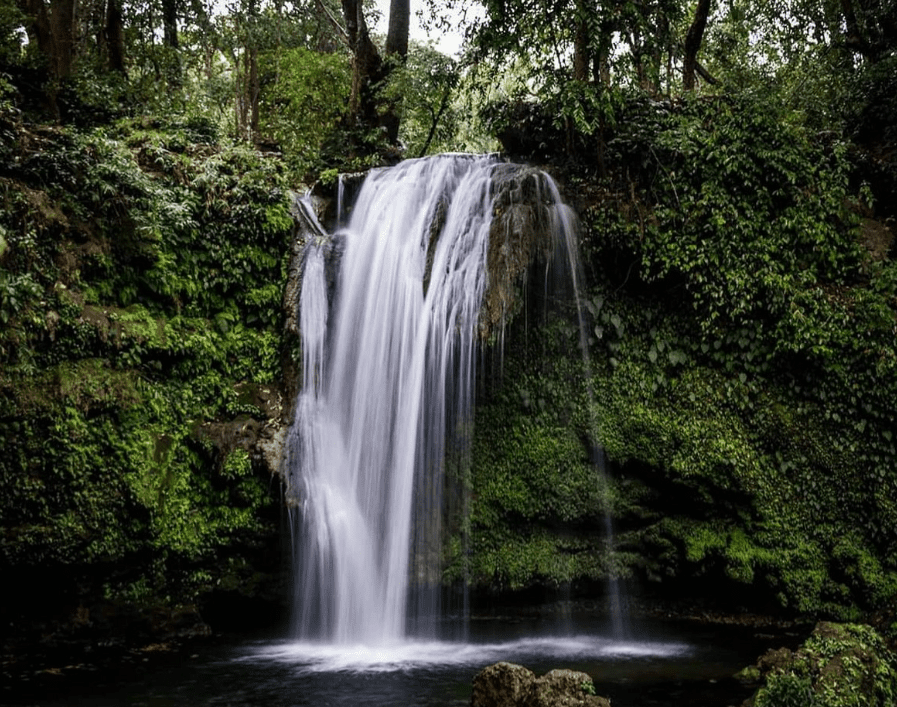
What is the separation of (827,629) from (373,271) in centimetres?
638

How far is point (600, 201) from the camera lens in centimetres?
933

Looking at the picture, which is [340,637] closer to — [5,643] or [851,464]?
[5,643]

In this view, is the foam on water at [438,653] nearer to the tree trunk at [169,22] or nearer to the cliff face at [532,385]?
the cliff face at [532,385]

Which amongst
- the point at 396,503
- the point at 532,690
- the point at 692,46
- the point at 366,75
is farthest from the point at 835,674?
the point at 366,75

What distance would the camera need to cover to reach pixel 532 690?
4.29 metres

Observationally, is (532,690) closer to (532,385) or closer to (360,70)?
(532,385)

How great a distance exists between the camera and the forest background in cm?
701

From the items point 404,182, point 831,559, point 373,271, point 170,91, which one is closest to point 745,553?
point 831,559

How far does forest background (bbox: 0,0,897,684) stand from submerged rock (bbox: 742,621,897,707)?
150 cm

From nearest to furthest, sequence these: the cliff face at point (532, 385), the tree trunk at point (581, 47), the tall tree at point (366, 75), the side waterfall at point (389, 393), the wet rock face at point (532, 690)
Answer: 1. the wet rock face at point (532, 690)
2. the cliff face at point (532, 385)
3. the side waterfall at point (389, 393)
4. the tree trunk at point (581, 47)
5. the tall tree at point (366, 75)

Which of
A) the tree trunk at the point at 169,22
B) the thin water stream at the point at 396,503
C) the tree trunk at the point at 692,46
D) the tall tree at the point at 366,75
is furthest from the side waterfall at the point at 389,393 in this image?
the tree trunk at the point at 169,22

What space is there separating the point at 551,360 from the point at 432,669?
4026 millimetres

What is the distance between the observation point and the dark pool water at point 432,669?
549cm

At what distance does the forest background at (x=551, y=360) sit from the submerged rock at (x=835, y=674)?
4.92 ft
